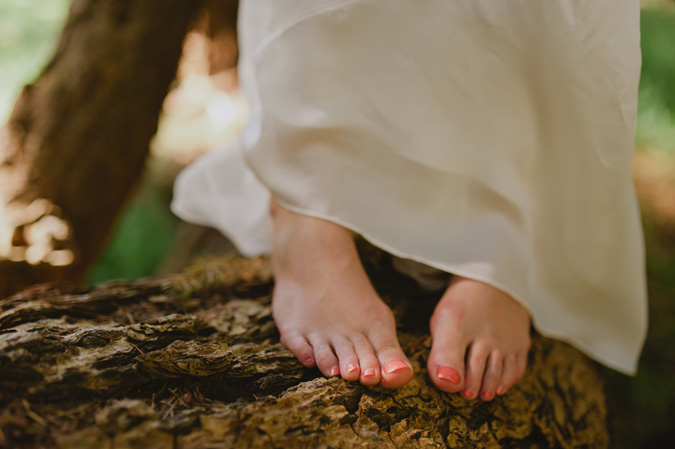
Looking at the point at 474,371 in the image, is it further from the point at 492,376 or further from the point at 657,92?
the point at 657,92

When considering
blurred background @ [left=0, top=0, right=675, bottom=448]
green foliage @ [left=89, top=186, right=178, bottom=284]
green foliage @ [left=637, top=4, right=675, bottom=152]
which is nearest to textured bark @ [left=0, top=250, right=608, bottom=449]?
blurred background @ [left=0, top=0, right=675, bottom=448]

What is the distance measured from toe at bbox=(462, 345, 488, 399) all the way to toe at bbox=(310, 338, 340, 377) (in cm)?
26

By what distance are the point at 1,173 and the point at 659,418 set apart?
7.68 feet

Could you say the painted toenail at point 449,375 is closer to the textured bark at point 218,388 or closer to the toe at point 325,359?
the textured bark at point 218,388

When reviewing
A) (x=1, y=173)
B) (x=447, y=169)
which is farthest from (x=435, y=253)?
(x=1, y=173)

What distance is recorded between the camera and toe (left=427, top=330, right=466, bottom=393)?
3.03ft

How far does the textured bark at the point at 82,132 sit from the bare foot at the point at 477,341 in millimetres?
1281

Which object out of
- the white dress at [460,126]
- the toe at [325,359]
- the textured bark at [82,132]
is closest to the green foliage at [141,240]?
the textured bark at [82,132]

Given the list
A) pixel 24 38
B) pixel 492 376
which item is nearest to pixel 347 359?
pixel 492 376

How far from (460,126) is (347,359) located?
20.7 inches

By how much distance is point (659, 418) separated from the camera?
1707 millimetres

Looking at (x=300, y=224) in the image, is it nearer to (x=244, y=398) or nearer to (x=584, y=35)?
(x=244, y=398)

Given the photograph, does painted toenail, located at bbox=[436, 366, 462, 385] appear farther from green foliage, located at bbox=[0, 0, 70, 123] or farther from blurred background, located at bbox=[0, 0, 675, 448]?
green foliage, located at bbox=[0, 0, 70, 123]

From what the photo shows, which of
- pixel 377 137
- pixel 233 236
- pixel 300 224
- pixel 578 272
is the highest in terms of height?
pixel 377 137
